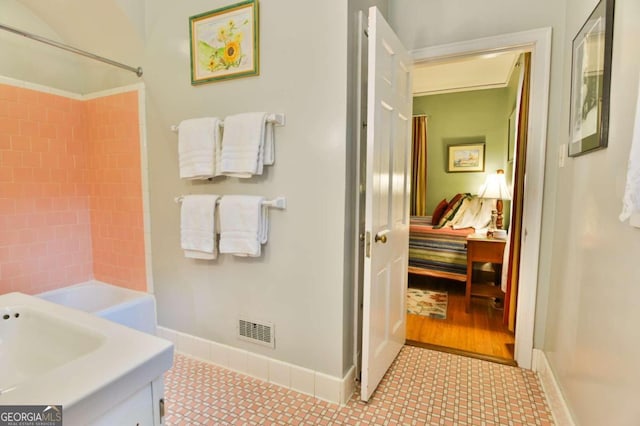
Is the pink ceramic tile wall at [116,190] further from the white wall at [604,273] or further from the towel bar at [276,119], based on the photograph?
the white wall at [604,273]

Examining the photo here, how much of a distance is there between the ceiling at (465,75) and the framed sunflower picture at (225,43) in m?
2.11

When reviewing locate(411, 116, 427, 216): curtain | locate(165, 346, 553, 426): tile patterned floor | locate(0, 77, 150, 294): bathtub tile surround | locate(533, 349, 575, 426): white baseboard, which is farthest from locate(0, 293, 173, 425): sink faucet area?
locate(411, 116, 427, 216): curtain

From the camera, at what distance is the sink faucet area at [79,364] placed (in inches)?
28.6

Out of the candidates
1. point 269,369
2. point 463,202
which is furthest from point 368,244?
point 463,202

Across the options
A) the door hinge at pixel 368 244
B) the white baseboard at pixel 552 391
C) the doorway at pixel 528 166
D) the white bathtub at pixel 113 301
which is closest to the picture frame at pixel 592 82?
the doorway at pixel 528 166

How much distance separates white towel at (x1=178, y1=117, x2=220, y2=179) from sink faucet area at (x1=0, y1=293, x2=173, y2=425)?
97 cm

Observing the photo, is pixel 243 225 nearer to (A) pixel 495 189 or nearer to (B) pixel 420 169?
(A) pixel 495 189

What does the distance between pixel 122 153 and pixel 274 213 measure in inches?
53.6

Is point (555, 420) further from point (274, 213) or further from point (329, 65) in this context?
point (329, 65)

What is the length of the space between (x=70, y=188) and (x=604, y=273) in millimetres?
3257

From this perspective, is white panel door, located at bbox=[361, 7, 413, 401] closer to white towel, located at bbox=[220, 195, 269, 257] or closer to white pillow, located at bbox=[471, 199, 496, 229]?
white towel, located at bbox=[220, 195, 269, 257]

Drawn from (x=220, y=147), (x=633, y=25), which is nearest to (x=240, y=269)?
(x=220, y=147)

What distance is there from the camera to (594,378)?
1220mm

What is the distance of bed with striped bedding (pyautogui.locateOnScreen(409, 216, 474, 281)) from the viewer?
10.8 feet
